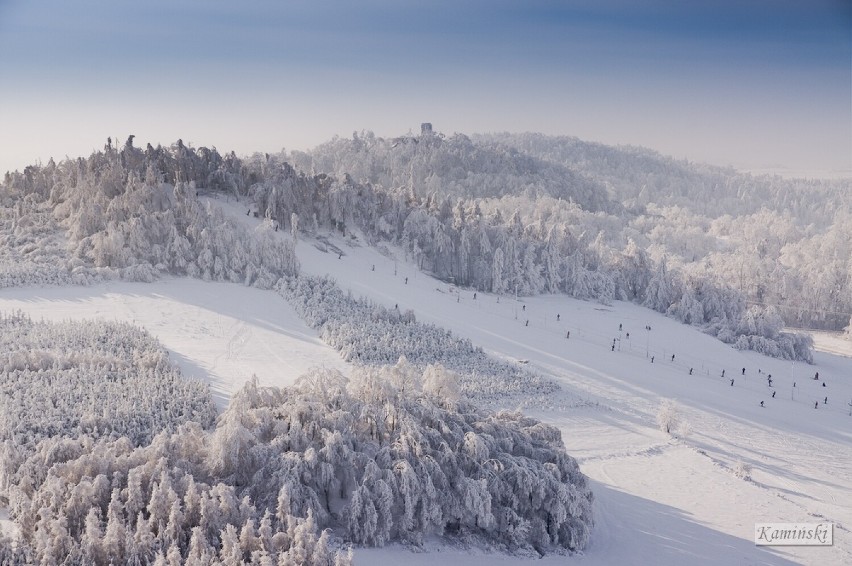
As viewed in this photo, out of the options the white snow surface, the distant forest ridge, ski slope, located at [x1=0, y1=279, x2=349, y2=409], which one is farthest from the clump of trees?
the distant forest ridge

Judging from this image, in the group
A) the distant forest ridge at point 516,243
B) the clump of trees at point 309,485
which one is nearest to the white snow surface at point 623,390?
the clump of trees at point 309,485

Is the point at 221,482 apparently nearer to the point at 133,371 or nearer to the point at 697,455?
the point at 133,371

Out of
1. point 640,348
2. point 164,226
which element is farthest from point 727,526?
point 164,226

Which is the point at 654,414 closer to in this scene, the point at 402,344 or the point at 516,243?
the point at 402,344

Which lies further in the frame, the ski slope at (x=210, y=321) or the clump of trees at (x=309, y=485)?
the ski slope at (x=210, y=321)

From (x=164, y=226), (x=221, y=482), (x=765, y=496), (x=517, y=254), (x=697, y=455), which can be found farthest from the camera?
(x=517, y=254)

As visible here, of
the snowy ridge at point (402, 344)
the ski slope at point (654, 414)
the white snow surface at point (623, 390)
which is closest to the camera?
the white snow surface at point (623, 390)

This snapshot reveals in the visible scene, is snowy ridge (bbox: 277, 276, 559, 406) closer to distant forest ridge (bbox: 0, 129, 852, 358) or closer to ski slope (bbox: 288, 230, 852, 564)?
ski slope (bbox: 288, 230, 852, 564)

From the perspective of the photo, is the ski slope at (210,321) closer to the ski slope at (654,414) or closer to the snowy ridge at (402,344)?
the snowy ridge at (402,344)

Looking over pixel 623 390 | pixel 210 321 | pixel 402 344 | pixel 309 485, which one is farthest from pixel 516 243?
pixel 309 485
